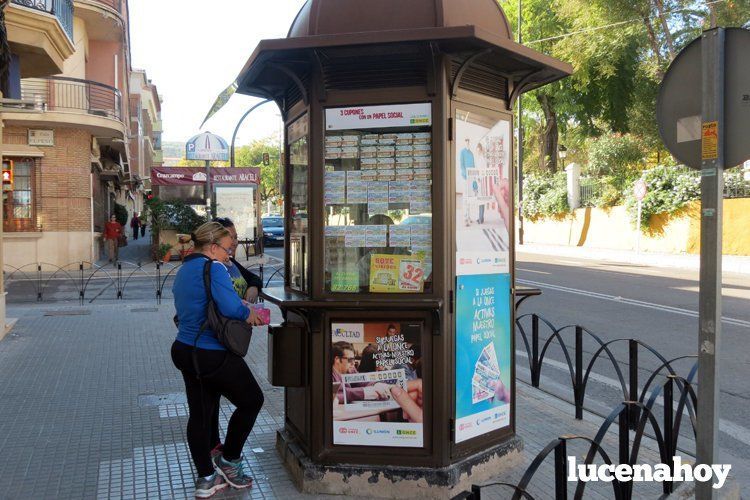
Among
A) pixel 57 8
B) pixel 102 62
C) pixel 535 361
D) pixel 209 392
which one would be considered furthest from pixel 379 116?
pixel 102 62

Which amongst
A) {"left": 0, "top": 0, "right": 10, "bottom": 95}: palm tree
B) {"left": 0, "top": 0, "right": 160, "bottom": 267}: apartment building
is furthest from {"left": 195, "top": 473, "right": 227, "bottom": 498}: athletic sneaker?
{"left": 0, "top": 0, "right": 160, "bottom": 267}: apartment building

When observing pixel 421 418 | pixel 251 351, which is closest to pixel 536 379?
pixel 421 418

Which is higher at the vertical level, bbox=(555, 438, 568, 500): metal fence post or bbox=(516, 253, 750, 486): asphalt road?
bbox=(555, 438, 568, 500): metal fence post

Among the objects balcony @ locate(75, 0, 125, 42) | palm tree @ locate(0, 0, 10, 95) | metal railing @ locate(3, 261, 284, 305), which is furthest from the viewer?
balcony @ locate(75, 0, 125, 42)

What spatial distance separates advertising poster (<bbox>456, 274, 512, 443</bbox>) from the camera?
4.29 meters

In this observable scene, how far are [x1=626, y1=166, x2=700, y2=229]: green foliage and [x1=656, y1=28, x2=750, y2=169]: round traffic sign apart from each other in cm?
Answer: 2248

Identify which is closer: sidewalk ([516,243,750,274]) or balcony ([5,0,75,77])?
balcony ([5,0,75,77])

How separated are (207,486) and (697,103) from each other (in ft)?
12.1

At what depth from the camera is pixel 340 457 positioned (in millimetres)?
4219

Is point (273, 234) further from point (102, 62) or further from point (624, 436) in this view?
point (624, 436)

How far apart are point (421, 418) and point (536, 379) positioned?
10.7ft

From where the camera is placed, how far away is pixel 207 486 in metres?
4.19

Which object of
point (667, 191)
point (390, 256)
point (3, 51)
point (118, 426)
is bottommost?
point (118, 426)

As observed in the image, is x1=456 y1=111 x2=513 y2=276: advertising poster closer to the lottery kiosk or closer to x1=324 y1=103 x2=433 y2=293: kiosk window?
the lottery kiosk
